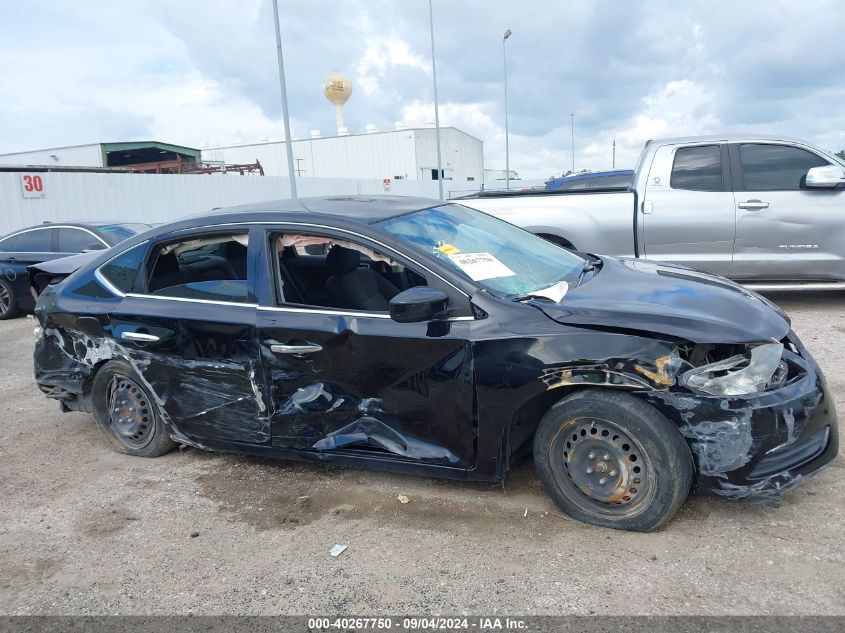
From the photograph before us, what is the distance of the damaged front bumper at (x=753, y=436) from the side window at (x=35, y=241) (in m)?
9.69

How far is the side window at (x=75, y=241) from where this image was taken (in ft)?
30.3

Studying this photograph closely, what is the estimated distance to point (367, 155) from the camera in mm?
55969

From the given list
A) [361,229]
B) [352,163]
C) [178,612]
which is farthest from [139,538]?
[352,163]

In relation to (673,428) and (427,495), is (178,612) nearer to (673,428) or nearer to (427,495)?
(427,495)

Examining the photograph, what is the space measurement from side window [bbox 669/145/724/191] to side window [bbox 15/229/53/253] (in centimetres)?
884

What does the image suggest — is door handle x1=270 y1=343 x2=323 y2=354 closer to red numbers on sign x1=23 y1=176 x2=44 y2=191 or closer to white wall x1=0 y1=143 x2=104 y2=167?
red numbers on sign x1=23 y1=176 x2=44 y2=191

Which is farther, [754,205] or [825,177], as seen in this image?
[754,205]

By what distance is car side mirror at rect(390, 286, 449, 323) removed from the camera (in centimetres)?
294

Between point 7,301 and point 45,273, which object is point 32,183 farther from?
point 45,273

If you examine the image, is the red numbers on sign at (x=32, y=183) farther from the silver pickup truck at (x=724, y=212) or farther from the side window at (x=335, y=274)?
the side window at (x=335, y=274)

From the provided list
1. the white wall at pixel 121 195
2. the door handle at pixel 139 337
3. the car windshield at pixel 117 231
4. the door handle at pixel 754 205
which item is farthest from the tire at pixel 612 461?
the white wall at pixel 121 195

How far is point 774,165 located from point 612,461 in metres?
5.28

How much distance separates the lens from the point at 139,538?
10.9 feet

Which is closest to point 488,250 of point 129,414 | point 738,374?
point 738,374
